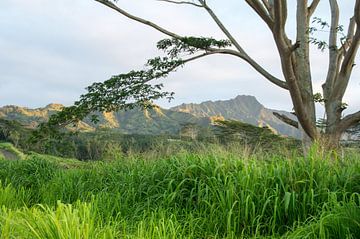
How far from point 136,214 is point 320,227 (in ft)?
7.85

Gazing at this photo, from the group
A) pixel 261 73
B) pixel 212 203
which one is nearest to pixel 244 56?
pixel 261 73

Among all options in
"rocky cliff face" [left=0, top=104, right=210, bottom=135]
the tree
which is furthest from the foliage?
"rocky cliff face" [left=0, top=104, right=210, bottom=135]

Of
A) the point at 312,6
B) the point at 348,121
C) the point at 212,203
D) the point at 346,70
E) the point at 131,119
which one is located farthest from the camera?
the point at 131,119

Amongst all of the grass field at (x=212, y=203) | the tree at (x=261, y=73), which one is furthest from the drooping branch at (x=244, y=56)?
the grass field at (x=212, y=203)

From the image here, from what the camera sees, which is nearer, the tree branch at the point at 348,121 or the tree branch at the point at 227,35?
the tree branch at the point at 348,121

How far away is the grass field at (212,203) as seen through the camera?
3870 mm

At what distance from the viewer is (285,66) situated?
8.59 m

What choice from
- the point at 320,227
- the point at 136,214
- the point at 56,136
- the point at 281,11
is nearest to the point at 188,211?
the point at 136,214

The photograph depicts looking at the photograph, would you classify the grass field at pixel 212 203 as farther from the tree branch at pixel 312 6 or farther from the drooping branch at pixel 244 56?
the tree branch at pixel 312 6

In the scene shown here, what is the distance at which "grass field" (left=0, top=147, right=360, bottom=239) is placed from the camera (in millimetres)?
3870

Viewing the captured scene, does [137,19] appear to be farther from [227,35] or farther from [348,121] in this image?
[348,121]

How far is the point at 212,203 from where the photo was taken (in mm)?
5297

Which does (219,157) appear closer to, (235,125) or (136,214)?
(136,214)

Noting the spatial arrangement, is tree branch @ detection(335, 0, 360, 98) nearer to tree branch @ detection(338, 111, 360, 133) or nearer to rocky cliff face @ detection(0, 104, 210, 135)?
tree branch @ detection(338, 111, 360, 133)
